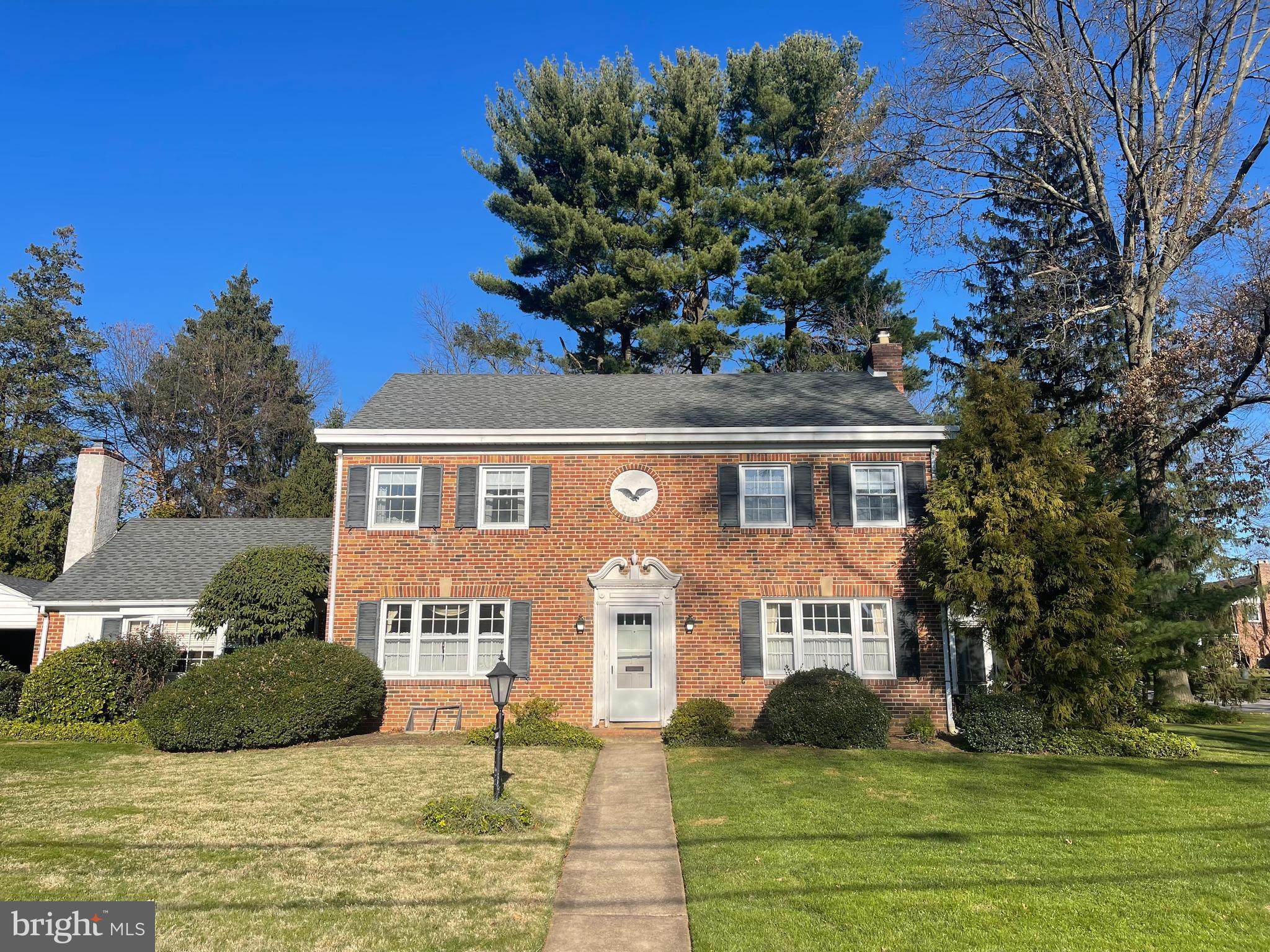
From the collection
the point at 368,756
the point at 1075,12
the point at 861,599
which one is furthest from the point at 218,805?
the point at 1075,12

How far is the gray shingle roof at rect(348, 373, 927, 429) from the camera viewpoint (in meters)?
16.3

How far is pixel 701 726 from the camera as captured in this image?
13.8m

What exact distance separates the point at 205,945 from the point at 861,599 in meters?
11.9

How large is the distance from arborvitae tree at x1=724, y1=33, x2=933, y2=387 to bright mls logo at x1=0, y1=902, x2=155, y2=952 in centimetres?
2563

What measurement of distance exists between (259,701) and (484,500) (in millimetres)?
5090

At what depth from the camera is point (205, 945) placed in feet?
18.5

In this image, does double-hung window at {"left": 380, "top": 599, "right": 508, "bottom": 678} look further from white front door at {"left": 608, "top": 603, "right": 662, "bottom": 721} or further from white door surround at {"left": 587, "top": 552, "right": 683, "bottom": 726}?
white front door at {"left": 608, "top": 603, "right": 662, "bottom": 721}

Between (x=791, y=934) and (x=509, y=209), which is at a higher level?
(x=509, y=209)

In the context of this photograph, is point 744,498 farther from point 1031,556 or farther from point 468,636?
point 468,636

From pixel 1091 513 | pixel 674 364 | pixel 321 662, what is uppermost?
pixel 674 364

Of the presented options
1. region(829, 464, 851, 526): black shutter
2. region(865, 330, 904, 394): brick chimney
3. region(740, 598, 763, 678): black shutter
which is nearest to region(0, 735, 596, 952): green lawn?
region(740, 598, 763, 678): black shutter

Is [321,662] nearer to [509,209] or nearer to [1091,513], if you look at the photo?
[1091,513]

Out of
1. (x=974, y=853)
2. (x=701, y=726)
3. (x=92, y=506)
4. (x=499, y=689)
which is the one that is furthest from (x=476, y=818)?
(x=92, y=506)

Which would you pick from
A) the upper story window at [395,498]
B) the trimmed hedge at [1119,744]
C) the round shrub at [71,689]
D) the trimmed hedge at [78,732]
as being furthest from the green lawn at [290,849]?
the trimmed hedge at [1119,744]
